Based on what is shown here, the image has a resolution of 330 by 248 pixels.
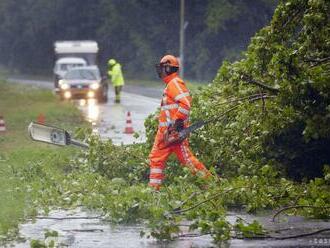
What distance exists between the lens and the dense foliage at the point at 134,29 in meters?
65.4

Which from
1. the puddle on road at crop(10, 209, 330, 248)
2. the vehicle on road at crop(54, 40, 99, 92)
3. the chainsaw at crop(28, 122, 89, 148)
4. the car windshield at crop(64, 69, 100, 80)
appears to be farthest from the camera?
the vehicle on road at crop(54, 40, 99, 92)

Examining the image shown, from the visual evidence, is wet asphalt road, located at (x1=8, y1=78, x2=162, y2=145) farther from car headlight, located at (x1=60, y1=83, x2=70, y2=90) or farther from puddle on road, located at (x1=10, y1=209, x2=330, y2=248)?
puddle on road, located at (x1=10, y1=209, x2=330, y2=248)

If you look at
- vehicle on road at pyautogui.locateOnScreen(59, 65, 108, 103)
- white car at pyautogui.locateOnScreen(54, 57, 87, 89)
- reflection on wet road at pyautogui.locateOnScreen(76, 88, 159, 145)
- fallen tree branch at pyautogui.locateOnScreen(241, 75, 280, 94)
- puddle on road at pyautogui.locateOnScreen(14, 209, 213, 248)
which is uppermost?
white car at pyautogui.locateOnScreen(54, 57, 87, 89)

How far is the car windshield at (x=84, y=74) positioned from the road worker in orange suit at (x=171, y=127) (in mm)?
28352

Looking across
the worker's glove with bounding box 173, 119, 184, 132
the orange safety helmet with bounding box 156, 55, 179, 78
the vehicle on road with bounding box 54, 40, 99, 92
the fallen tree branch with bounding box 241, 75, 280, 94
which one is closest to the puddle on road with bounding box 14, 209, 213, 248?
the worker's glove with bounding box 173, 119, 184, 132

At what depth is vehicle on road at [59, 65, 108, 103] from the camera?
135 feet

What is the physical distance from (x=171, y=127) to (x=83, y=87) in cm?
2828

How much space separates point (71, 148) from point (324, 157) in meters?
7.84

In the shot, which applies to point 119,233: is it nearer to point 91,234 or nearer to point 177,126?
point 91,234

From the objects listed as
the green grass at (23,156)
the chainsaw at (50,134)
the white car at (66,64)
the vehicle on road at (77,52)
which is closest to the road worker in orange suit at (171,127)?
the green grass at (23,156)

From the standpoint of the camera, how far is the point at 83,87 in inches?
1623

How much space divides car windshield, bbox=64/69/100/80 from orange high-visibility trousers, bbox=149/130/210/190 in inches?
1120

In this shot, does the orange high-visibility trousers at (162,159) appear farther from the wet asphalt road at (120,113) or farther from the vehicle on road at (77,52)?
the vehicle on road at (77,52)

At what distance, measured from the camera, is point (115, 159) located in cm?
1506
